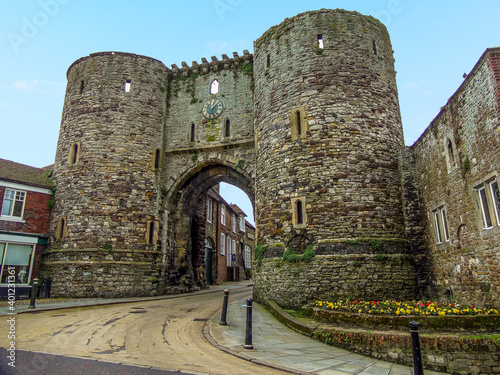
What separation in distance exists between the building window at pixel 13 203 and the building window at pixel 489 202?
1583 cm

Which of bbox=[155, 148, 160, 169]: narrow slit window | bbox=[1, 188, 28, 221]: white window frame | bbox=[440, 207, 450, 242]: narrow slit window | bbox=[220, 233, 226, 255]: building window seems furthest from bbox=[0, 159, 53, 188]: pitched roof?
bbox=[440, 207, 450, 242]: narrow slit window

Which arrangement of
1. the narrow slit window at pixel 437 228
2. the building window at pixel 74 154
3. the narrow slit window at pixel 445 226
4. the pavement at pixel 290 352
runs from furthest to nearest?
the building window at pixel 74 154, the narrow slit window at pixel 437 228, the narrow slit window at pixel 445 226, the pavement at pixel 290 352

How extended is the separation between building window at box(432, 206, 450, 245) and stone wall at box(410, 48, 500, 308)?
47 mm

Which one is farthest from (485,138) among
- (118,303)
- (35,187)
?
(35,187)

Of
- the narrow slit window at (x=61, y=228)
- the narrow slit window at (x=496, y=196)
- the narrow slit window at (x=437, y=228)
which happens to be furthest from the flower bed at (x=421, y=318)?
the narrow slit window at (x=61, y=228)

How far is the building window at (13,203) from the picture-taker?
46.4ft

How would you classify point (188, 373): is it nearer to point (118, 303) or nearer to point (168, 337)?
point (168, 337)

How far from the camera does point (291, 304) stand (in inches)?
402

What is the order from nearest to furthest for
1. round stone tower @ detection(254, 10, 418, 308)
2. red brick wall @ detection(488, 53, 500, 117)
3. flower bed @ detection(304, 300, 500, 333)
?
1. flower bed @ detection(304, 300, 500, 333)
2. red brick wall @ detection(488, 53, 500, 117)
3. round stone tower @ detection(254, 10, 418, 308)

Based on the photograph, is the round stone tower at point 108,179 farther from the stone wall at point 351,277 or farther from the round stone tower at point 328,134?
the stone wall at point 351,277

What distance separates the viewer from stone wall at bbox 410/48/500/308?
23.3 ft

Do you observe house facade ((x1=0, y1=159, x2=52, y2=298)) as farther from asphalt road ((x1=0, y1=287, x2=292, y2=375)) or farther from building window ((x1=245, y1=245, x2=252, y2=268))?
building window ((x1=245, y1=245, x2=252, y2=268))

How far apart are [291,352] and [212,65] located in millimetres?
14708

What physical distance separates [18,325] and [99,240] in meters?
7.10
